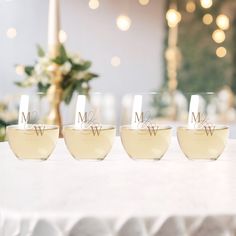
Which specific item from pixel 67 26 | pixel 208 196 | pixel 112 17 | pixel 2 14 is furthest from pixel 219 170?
pixel 112 17

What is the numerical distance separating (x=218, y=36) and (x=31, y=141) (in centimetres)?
569

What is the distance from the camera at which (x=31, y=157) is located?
1.12 m

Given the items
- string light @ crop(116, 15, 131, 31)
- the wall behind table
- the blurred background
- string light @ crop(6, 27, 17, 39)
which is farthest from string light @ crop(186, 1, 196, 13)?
string light @ crop(6, 27, 17, 39)

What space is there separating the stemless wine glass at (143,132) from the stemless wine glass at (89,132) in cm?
3

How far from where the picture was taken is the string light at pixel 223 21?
21.3 feet

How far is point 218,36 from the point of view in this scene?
6594 millimetres

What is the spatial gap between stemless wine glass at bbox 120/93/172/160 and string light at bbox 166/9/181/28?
5468mm

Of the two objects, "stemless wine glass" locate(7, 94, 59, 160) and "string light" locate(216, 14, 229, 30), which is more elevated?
"string light" locate(216, 14, 229, 30)

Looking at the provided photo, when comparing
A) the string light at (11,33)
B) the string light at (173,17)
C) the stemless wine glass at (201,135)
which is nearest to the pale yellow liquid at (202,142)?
the stemless wine glass at (201,135)

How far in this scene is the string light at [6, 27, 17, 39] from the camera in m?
5.68

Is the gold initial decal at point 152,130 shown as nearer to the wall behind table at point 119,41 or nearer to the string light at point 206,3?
the wall behind table at point 119,41

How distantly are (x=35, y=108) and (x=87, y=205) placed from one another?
41 cm

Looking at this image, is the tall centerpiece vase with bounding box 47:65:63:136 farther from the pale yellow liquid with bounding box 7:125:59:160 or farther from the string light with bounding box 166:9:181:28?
the string light with bounding box 166:9:181:28

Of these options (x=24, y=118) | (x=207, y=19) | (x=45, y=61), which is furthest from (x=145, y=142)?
(x=207, y=19)
